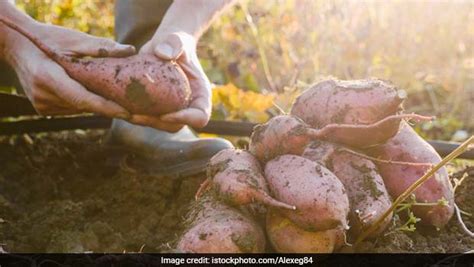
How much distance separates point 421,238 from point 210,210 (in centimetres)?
47

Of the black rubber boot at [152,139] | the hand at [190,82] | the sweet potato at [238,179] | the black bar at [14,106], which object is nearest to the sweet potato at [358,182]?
the sweet potato at [238,179]

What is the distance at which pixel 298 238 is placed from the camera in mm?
1283

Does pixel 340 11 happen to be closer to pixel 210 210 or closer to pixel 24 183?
pixel 24 183

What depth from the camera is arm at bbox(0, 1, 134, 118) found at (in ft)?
5.76

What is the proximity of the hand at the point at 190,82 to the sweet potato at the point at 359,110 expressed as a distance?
1.29ft

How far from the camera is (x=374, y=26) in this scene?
12.6 feet

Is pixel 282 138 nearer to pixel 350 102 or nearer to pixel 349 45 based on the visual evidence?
pixel 350 102

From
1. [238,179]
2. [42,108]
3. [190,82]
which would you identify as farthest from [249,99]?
[238,179]

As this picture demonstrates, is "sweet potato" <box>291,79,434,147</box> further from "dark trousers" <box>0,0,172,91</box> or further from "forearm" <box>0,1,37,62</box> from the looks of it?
"dark trousers" <box>0,0,172,91</box>

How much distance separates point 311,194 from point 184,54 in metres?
0.71

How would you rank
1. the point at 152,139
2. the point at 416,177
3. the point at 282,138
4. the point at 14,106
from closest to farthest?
the point at 282,138, the point at 416,177, the point at 152,139, the point at 14,106

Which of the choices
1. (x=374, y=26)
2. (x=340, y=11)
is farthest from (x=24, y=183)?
(x=374, y=26)

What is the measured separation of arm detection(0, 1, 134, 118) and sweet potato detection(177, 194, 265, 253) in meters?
0.55

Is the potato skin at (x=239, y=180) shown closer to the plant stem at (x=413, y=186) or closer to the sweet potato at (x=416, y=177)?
the plant stem at (x=413, y=186)
